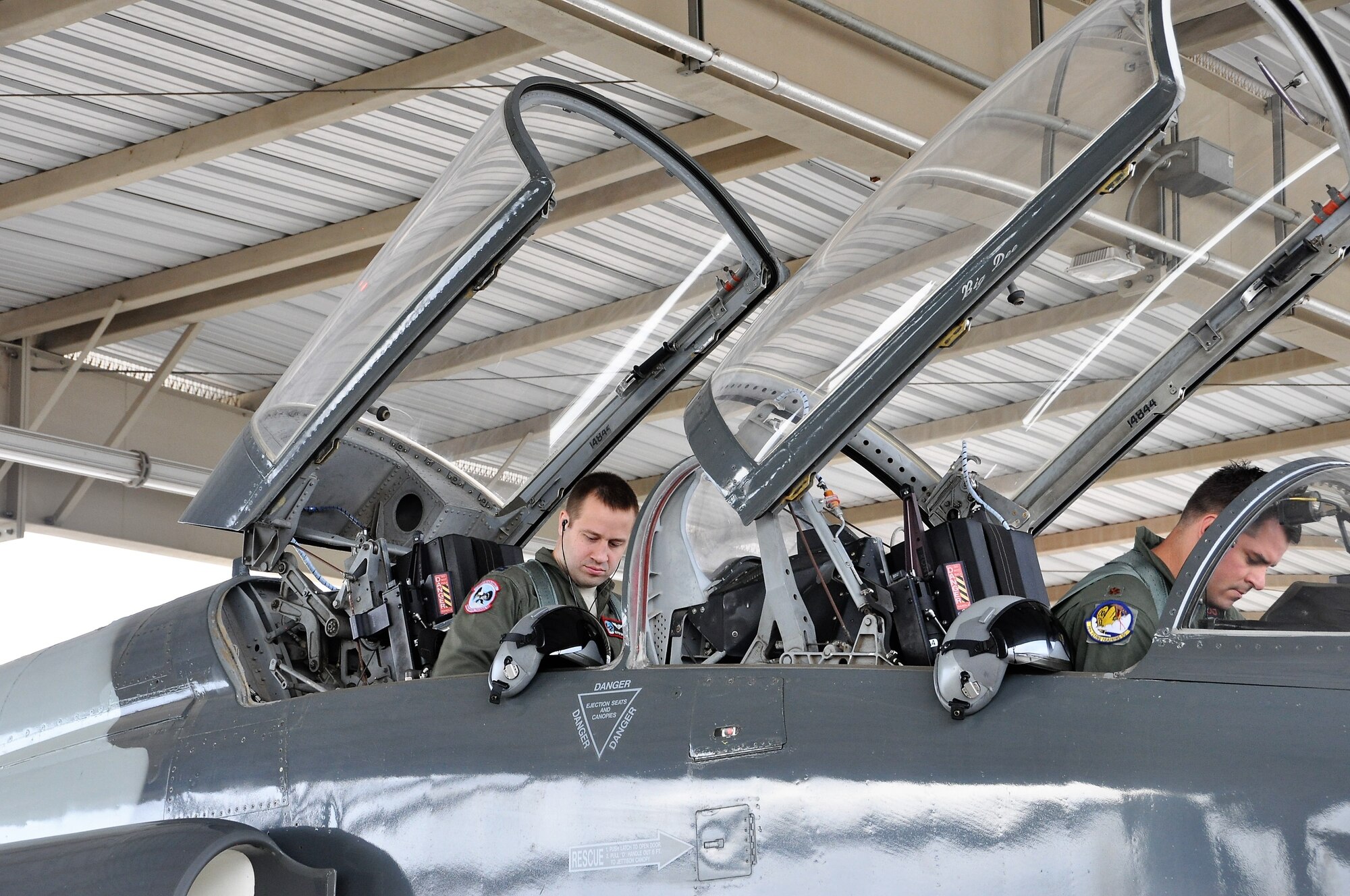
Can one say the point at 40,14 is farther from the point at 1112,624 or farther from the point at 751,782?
the point at 1112,624

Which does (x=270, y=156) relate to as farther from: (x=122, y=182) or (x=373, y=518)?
(x=373, y=518)

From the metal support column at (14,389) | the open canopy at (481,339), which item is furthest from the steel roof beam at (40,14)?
the metal support column at (14,389)

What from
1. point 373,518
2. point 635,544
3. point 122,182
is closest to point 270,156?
point 122,182

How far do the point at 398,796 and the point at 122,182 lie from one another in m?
7.28

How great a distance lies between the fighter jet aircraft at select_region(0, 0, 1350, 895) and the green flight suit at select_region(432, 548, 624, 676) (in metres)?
0.31

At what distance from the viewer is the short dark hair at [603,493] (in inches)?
186

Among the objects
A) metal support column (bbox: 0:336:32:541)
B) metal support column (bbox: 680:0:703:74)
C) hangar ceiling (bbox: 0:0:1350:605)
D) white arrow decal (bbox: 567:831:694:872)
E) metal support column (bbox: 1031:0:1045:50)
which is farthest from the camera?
metal support column (bbox: 0:336:32:541)

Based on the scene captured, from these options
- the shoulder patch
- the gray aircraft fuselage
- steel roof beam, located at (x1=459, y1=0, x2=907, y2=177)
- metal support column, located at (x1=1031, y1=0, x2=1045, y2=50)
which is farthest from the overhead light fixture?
metal support column, located at (x1=1031, y1=0, x2=1045, y2=50)

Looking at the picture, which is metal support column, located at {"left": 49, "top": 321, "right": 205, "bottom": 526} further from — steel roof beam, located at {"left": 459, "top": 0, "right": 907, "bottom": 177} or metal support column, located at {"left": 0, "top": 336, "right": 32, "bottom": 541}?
steel roof beam, located at {"left": 459, "top": 0, "right": 907, "bottom": 177}

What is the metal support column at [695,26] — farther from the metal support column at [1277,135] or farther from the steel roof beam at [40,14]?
the metal support column at [1277,135]

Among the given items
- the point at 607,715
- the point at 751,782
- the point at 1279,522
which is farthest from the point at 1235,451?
the point at 751,782

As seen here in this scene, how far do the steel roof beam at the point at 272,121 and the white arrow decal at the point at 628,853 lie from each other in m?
A: 5.89

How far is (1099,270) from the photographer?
3117mm

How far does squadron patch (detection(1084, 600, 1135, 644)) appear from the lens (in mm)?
2852
